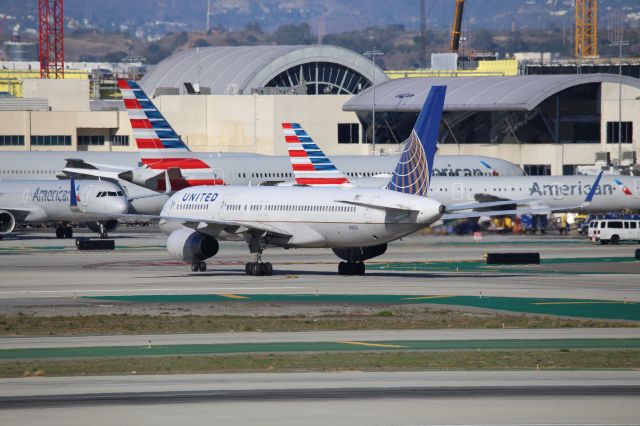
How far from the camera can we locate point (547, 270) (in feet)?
201

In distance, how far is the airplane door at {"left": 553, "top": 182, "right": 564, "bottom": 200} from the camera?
95438mm

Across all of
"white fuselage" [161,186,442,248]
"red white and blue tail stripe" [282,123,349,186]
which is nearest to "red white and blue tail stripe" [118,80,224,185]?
"red white and blue tail stripe" [282,123,349,186]

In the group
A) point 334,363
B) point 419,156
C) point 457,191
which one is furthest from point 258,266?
point 457,191

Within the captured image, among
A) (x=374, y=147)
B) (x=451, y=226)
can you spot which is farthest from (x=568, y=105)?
(x=451, y=226)

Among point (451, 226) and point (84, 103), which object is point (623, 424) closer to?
point (451, 226)

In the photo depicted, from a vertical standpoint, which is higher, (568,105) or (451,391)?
(568,105)

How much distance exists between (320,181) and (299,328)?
41.1 m

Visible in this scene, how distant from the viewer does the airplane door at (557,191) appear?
95438mm

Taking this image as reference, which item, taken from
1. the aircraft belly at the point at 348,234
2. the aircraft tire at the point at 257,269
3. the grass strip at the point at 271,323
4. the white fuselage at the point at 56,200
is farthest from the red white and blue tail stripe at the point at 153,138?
the grass strip at the point at 271,323

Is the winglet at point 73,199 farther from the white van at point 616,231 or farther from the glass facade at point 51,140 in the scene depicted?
the glass facade at point 51,140

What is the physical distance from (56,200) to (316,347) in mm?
58374

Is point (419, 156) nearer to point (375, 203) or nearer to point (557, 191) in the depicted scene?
point (375, 203)

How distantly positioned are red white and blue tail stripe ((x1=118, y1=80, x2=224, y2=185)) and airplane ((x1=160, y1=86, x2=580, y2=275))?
22.4m

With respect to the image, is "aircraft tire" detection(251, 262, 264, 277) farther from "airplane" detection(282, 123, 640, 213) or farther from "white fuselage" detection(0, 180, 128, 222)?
"airplane" detection(282, 123, 640, 213)
